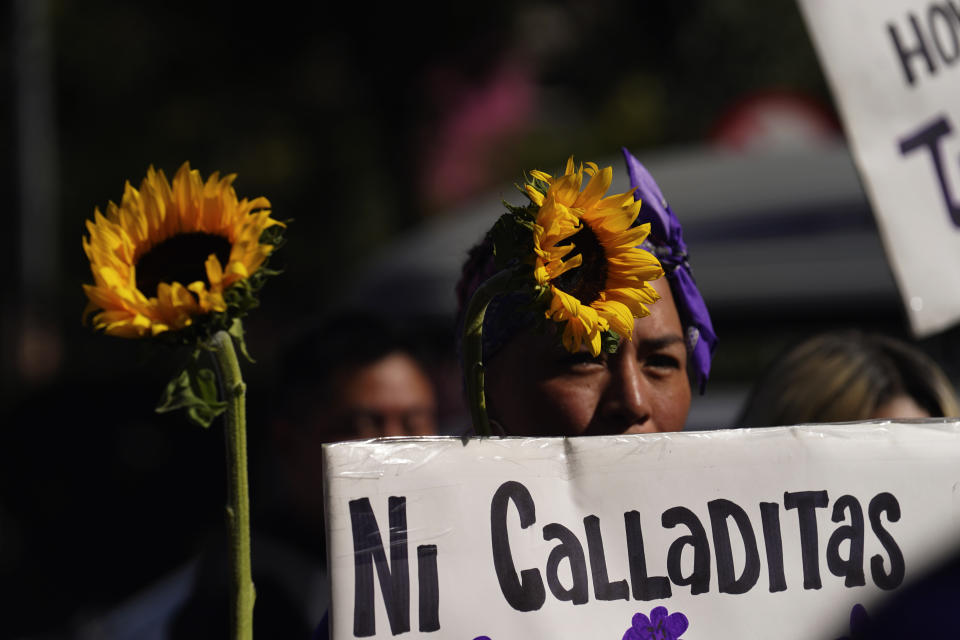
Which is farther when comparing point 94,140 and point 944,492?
point 94,140

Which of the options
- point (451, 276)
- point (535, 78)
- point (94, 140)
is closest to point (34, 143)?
point (94, 140)

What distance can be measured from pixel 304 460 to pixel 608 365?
61.7 inches

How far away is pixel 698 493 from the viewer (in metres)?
1.49

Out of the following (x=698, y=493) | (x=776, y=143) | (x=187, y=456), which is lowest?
(x=698, y=493)

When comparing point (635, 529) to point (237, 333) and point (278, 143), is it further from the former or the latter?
point (278, 143)

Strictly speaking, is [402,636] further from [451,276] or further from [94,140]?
[94,140]

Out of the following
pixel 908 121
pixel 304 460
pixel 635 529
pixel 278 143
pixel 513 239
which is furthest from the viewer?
pixel 278 143

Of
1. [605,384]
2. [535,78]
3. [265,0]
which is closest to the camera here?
[605,384]

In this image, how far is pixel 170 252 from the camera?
1.32 m

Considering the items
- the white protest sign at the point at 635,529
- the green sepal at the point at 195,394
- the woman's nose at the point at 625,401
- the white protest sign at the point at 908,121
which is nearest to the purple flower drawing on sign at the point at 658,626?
the white protest sign at the point at 635,529

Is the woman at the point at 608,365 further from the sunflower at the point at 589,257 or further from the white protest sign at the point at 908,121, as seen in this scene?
the white protest sign at the point at 908,121

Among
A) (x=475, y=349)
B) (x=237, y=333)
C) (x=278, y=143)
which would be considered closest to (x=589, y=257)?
(x=475, y=349)

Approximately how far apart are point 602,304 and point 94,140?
1176cm

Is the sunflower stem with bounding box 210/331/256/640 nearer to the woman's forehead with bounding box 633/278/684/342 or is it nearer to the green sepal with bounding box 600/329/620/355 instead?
the green sepal with bounding box 600/329/620/355
